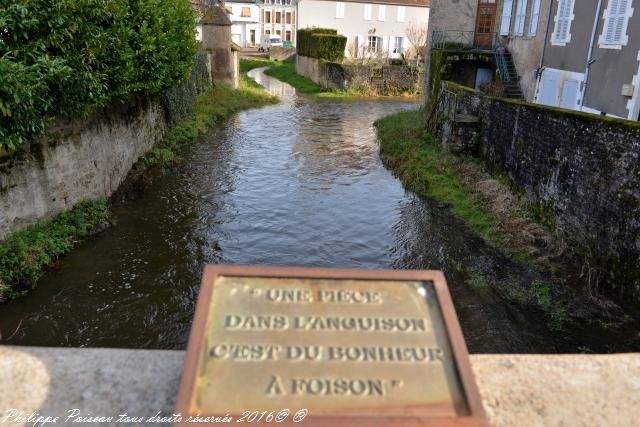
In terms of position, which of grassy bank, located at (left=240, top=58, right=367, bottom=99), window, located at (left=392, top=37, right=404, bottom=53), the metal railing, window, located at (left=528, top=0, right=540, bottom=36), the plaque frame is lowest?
grassy bank, located at (left=240, top=58, right=367, bottom=99)

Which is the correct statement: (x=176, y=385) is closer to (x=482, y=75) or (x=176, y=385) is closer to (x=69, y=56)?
(x=69, y=56)

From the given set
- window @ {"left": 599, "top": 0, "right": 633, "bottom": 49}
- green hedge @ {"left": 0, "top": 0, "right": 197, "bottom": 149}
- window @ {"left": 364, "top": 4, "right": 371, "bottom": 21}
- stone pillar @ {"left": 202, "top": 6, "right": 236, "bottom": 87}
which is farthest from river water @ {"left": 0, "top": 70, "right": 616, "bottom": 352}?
window @ {"left": 364, "top": 4, "right": 371, "bottom": 21}

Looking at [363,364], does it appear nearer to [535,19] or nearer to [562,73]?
[562,73]

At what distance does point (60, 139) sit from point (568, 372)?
32.5ft

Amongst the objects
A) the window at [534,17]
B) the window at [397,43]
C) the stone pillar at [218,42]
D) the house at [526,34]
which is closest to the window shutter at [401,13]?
the window at [397,43]

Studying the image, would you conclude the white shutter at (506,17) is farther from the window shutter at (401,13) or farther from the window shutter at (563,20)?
the window shutter at (401,13)

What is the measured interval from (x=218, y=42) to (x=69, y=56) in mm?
24227

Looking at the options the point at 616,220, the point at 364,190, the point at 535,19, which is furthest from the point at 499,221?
the point at 535,19

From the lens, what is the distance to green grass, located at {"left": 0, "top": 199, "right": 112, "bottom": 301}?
8.29 meters

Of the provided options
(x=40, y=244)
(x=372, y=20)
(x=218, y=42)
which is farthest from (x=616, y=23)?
(x=372, y=20)

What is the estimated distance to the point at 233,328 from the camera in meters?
3.42

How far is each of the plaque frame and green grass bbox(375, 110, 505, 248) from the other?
7470 millimetres

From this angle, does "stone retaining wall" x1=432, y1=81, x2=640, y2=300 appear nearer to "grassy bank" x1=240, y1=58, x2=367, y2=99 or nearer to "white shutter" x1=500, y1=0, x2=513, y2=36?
"white shutter" x1=500, y1=0, x2=513, y2=36

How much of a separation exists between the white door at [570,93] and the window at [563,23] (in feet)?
4.62
